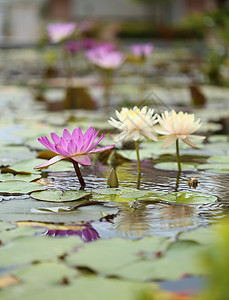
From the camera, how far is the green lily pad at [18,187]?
1.16 m

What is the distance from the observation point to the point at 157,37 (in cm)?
1326

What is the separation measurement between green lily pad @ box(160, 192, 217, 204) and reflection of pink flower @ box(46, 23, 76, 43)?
258 centimetres

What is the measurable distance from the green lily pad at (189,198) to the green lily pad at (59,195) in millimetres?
180

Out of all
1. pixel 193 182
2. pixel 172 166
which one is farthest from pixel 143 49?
pixel 193 182

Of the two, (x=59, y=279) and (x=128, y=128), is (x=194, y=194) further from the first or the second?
(x=59, y=279)

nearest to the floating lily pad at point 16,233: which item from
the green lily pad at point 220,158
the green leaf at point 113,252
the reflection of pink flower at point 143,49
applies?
the green leaf at point 113,252

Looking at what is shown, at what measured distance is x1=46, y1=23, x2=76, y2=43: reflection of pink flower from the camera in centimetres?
351

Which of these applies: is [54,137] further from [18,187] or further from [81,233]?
[81,233]

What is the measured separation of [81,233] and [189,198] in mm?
302

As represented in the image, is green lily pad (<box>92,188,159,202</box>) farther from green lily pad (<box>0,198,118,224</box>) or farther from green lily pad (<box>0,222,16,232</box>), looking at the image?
green lily pad (<box>0,222,16,232</box>)

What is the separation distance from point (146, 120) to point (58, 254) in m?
0.51

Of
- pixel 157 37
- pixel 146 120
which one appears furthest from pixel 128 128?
pixel 157 37

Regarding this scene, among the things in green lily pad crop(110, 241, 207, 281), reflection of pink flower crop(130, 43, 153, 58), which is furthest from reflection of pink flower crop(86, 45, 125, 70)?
green lily pad crop(110, 241, 207, 281)

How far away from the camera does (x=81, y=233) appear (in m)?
0.91
